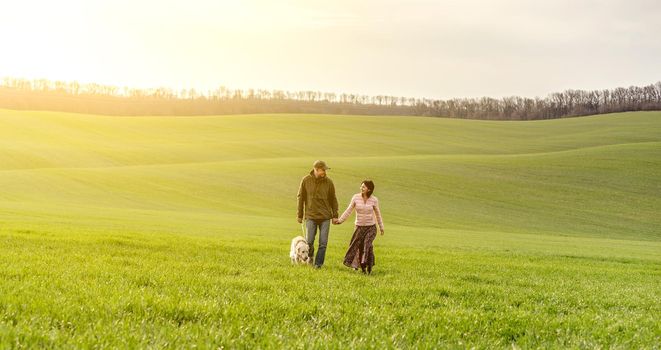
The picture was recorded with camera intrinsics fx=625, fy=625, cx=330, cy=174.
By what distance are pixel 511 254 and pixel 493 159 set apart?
61.9 meters

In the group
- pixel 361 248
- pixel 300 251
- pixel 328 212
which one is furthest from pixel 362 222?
pixel 300 251

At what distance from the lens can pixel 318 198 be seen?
15789 mm

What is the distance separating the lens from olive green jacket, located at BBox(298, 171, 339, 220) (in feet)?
51.7

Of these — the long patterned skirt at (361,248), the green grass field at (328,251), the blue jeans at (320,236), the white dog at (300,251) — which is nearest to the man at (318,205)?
the blue jeans at (320,236)

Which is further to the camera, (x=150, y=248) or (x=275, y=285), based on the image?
(x=150, y=248)

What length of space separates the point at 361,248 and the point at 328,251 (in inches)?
249

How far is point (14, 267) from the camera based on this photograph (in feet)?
34.6

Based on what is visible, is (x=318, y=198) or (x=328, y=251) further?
(x=328, y=251)

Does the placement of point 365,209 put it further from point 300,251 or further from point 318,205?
point 300,251

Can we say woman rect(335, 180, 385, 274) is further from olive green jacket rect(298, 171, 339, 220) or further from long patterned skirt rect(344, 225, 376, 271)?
olive green jacket rect(298, 171, 339, 220)

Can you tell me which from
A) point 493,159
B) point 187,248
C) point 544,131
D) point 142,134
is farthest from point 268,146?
point 187,248

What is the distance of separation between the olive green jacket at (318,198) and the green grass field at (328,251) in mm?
1439

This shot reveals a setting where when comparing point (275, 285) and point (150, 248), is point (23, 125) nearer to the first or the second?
point (150, 248)

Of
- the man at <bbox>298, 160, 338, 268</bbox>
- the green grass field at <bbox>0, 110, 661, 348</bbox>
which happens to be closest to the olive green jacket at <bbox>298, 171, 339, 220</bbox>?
the man at <bbox>298, 160, 338, 268</bbox>
